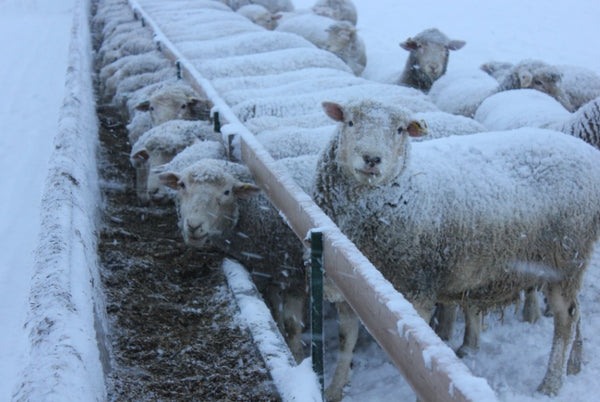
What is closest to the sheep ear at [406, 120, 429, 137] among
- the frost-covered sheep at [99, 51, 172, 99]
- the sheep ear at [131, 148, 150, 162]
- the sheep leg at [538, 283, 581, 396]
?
the sheep leg at [538, 283, 581, 396]

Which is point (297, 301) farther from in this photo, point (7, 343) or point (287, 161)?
point (7, 343)

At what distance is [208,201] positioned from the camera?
4059mm

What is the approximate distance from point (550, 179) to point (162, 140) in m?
3.11

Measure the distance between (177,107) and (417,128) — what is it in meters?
3.18

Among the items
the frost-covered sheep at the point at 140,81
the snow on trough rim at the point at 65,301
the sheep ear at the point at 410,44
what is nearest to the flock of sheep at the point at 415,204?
the snow on trough rim at the point at 65,301

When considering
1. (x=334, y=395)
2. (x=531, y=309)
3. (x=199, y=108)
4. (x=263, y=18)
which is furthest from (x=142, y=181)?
(x=263, y=18)

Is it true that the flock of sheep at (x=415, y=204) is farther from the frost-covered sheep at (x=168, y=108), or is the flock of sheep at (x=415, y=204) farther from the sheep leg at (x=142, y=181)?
the frost-covered sheep at (x=168, y=108)

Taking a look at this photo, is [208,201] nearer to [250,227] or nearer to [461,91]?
[250,227]

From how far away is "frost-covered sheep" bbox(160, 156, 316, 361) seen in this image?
4070 mm

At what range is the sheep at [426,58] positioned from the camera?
28.9ft

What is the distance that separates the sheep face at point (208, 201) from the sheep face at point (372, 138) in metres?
0.72

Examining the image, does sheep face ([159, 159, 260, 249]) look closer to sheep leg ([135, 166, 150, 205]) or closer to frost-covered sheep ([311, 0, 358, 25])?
sheep leg ([135, 166, 150, 205])

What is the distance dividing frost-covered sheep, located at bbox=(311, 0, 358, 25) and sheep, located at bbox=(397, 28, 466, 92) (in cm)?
671

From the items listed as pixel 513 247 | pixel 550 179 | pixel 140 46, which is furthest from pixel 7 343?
pixel 140 46
